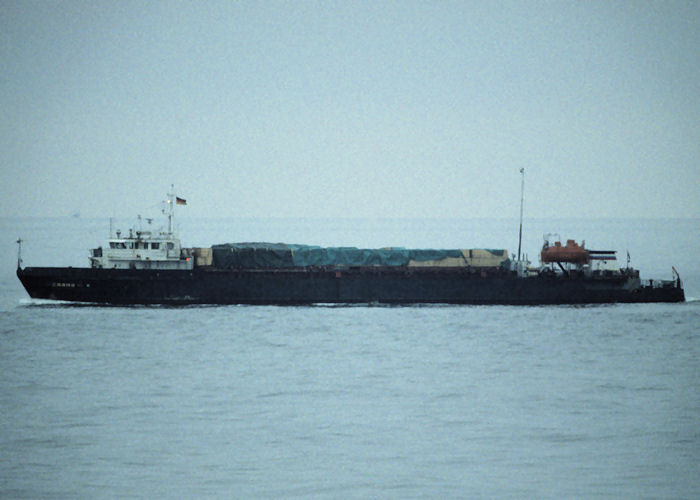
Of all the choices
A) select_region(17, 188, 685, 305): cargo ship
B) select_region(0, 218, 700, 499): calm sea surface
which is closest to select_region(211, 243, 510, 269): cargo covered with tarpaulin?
select_region(17, 188, 685, 305): cargo ship

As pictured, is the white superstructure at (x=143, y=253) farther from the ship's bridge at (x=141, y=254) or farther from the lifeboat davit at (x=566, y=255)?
the lifeboat davit at (x=566, y=255)

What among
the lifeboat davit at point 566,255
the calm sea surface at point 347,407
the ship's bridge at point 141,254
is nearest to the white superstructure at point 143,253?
the ship's bridge at point 141,254

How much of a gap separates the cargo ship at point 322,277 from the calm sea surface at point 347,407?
555 centimetres

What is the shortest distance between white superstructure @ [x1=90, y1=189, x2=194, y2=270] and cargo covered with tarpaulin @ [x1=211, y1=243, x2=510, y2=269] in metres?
3.07

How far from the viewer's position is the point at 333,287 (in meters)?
67.8

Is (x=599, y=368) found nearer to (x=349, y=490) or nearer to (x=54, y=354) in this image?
(x=349, y=490)

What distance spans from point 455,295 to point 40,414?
40.8 meters

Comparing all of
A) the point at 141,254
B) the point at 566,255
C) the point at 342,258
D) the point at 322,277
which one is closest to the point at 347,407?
the point at 322,277

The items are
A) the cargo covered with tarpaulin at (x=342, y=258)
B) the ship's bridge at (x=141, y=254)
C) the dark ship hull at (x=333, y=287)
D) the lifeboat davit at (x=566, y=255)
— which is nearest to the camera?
the dark ship hull at (x=333, y=287)

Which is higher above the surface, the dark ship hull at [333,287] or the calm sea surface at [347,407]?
the dark ship hull at [333,287]

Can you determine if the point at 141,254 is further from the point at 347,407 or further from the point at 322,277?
the point at 347,407

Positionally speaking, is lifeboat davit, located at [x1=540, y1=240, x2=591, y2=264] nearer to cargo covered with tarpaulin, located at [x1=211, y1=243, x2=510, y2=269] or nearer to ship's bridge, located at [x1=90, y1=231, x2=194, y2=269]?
cargo covered with tarpaulin, located at [x1=211, y1=243, x2=510, y2=269]

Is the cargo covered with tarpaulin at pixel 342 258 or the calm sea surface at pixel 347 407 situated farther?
the cargo covered with tarpaulin at pixel 342 258

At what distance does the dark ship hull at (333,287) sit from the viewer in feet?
215
